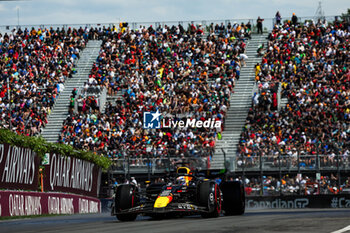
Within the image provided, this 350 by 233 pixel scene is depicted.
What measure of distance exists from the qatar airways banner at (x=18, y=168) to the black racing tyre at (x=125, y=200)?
469 cm

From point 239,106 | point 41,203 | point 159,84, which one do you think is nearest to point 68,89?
point 159,84

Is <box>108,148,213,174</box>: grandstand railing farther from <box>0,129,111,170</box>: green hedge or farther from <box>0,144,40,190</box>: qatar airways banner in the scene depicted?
<box>0,144,40,190</box>: qatar airways banner

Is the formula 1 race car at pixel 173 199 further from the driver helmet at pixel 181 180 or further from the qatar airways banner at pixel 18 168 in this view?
the qatar airways banner at pixel 18 168

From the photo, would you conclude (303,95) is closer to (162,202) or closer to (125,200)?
(125,200)

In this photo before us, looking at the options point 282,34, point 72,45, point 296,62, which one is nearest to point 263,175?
point 296,62

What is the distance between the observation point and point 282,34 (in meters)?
47.4

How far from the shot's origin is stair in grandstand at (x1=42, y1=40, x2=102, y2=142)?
44406mm

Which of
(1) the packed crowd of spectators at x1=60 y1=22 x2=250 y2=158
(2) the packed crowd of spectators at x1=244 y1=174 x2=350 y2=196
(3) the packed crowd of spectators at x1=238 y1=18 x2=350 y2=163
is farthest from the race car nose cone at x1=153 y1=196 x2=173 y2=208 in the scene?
(1) the packed crowd of spectators at x1=60 y1=22 x2=250 y2=158

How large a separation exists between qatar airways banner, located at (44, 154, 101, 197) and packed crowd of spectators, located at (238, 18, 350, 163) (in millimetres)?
7260

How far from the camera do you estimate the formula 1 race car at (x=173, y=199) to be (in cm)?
A: 1598

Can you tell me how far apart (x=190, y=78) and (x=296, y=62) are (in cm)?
682

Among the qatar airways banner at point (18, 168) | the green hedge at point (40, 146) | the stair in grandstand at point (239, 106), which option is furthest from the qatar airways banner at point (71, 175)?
the stair in grandstand at point (239, 106)

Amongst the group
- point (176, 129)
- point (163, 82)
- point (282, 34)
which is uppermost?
point (282, 34)

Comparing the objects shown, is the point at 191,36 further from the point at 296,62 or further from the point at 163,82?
the point at 296,62
